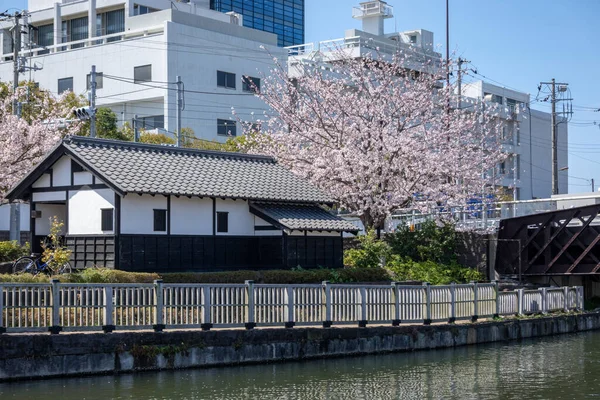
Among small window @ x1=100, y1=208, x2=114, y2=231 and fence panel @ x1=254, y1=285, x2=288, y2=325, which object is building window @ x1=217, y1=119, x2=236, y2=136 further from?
fence panel @ x1=254, y1=285, x2=288, y2=325

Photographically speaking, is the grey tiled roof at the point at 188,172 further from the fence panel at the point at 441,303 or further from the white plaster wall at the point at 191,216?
the fence panel at the point at 441,303

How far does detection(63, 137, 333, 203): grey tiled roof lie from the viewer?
1268 inches

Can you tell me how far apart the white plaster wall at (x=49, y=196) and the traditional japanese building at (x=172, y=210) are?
4cm

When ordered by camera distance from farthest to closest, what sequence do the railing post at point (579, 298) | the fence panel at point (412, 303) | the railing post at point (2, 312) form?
the railing post at point (579, 298) < the fence panel at point (412, 303) < the railing post at point (2, 312)

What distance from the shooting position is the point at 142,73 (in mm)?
66750

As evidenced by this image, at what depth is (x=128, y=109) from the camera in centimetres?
6794

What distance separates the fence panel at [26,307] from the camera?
22578mm

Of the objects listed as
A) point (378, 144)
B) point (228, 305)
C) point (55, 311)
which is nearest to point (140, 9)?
point (378, 144)

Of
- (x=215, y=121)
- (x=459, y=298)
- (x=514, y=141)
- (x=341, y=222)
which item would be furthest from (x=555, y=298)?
(x=514, y=141)

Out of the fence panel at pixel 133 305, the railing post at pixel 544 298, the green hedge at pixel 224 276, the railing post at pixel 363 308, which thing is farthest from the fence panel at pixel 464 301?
the fence panel at pixel 133 305

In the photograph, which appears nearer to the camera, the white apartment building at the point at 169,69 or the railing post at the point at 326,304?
the railing post at the point at 326,304

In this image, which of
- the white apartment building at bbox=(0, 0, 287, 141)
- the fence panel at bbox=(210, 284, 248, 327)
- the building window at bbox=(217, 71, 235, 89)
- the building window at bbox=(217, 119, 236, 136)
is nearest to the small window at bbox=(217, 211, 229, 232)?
the fence panel at bbox=(210, 284, 248, 327)

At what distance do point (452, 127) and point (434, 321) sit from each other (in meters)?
16.4

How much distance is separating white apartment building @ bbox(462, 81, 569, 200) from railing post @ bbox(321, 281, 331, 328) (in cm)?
5636
